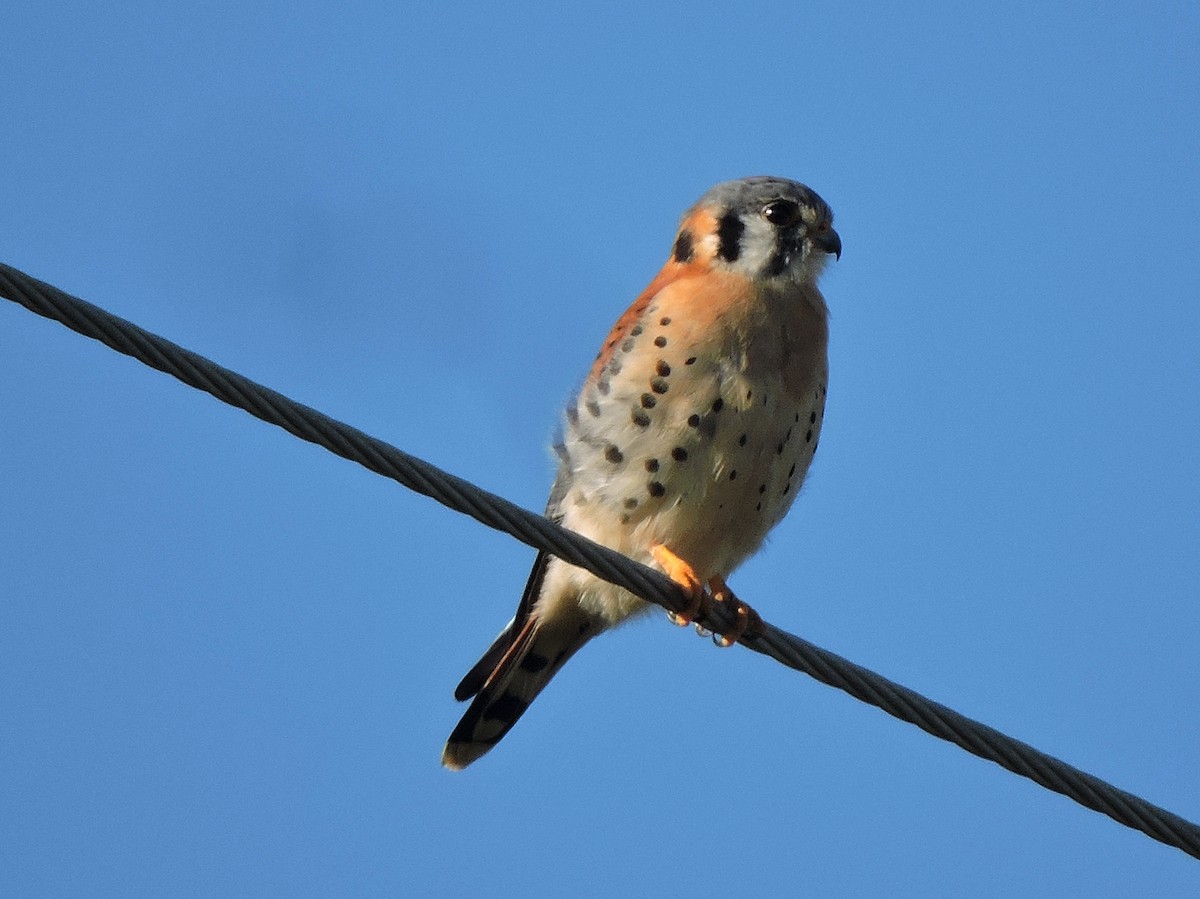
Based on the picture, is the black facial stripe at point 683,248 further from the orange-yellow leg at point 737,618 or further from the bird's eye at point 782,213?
the orange-yellow leg at point 737,618

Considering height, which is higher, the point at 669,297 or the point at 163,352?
the point at 669,297

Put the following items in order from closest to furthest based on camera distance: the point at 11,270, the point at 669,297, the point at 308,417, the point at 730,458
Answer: the point at 11,270
the point at 308,417
the point at 730,458
the point at 669,297

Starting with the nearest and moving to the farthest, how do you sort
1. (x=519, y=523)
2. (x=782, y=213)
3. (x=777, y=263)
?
(x=519, y=523), (x=777, y=263), (x=782, y=213)

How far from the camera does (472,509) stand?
307 centimetres

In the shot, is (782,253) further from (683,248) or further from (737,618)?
(737,618)

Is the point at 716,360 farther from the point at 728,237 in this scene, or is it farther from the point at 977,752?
the point at 977,752

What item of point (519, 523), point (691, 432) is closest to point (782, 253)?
point (691, 432)

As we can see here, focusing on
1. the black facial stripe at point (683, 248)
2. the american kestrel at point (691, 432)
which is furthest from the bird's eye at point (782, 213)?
the black facial stripe at point (683, 248)

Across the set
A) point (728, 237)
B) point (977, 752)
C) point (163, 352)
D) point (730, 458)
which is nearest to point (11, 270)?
point (163, 352)

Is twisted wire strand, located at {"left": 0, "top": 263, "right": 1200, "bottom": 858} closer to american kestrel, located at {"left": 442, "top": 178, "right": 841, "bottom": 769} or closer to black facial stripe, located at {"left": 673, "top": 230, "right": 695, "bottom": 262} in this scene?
american kestrel, located at {"left": 442, "top": 178, "right": 841, "bottom": 769}

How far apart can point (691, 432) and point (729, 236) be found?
2.63 ft

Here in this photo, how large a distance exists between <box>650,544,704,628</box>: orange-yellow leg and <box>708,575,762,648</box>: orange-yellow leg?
49mm

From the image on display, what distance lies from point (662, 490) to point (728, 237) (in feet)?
2.91

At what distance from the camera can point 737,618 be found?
165 inches
